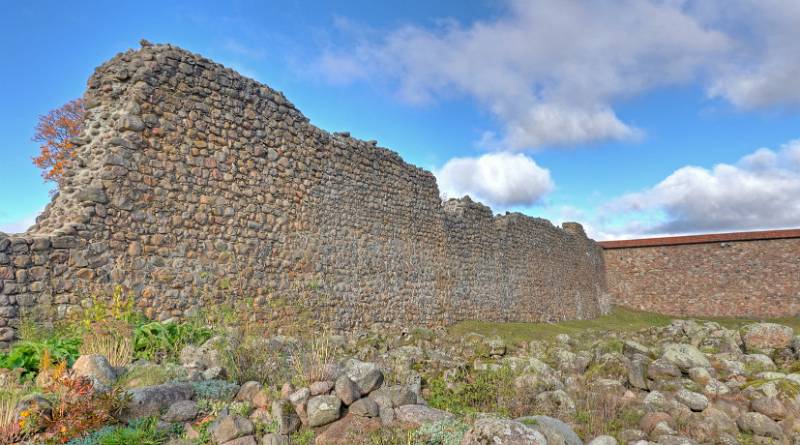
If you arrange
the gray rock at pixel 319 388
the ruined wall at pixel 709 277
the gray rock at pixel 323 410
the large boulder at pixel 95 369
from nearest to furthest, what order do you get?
the gray rock at pixel 323 410 → the large boulder at pixel 95 369 → the gray rock at pixel 319 388 → the ruined wall at pixel 709 277

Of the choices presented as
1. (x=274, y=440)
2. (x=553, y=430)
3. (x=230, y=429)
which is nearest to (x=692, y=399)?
(x=553, y=430)

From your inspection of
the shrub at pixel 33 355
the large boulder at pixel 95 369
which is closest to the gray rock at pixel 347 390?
the large boulder at pixel 95 369

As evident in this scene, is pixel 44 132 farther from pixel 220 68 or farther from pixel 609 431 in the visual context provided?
pixel 609 431

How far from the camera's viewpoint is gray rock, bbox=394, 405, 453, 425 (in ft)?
15.7

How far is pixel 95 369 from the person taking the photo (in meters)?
5.11

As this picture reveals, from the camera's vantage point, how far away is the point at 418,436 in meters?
4.43

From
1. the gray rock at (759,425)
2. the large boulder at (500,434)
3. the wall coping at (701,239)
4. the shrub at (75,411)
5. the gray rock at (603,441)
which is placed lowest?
the gray rock at (759,425)

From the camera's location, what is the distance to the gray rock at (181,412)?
4621 mm

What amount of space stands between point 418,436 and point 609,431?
2.31 metres

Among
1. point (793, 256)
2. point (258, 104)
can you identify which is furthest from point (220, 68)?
point (793, 256)

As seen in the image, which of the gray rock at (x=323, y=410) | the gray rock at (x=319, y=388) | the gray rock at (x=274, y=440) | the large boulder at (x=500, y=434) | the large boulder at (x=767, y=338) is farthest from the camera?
the large boulder at (x=767, y=338)

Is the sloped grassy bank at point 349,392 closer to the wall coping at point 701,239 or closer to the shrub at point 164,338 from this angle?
Answer: the shrub at point 164,338

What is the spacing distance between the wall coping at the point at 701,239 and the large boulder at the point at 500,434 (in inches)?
1125

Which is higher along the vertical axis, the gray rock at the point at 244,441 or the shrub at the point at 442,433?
the shrub at the point at 442,433
